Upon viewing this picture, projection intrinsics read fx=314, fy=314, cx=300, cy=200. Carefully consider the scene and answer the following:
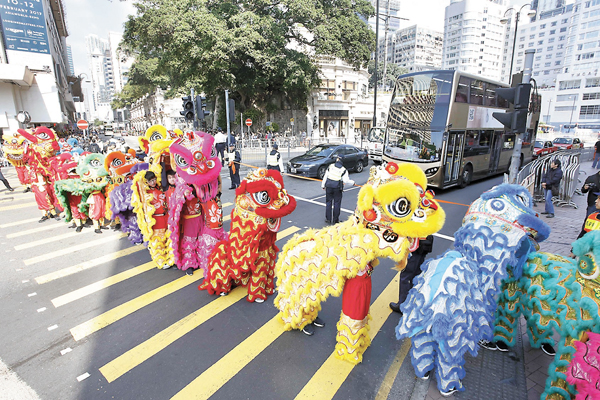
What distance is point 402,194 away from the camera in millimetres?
2713

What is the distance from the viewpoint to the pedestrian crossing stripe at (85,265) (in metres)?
5.32

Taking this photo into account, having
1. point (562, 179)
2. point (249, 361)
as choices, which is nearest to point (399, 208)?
point (249, 361)

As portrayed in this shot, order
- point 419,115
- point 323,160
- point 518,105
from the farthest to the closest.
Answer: point 323,160, point 419,115, point 518,105

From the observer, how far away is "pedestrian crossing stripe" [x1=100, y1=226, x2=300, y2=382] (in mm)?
3352

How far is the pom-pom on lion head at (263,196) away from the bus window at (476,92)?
31.6 feet

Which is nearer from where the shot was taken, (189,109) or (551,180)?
(551,180)

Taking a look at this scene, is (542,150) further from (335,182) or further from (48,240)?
(48,240)

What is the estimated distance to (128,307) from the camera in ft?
14.7

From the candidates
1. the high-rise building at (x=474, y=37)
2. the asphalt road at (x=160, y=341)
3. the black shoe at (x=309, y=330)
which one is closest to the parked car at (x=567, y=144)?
the asphalt road at (x=160, y=341)

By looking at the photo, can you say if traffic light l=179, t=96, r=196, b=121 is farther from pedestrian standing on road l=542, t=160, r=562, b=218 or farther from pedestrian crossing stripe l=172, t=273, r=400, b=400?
pedestrian standing on road l=542, t=160, r=562, b=218

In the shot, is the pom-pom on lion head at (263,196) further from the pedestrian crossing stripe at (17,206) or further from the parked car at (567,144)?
the parked car at (567,144)

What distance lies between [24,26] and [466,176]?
2725 centimetres

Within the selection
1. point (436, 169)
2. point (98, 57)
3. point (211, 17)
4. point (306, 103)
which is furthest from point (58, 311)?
point (98, 57)

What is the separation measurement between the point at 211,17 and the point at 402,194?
79.8 feet
